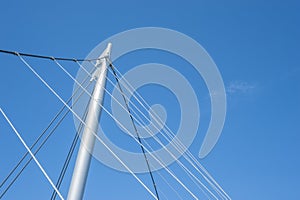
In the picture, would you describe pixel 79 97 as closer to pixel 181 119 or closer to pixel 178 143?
pixel 178 143

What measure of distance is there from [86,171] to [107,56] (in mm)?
4191

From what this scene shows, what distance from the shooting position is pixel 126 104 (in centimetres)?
1063

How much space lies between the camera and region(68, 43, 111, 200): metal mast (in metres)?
7.34

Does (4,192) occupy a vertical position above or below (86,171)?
below

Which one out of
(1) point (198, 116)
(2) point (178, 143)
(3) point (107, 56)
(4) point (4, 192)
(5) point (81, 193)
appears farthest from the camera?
(1) point (198, 116)

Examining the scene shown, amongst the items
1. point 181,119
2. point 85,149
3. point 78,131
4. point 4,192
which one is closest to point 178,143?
point 181,119

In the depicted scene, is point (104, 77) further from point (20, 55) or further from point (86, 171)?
point (86, 171)

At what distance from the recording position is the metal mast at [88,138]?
24.1ft

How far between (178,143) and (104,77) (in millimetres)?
3516

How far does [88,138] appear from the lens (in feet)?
27.2

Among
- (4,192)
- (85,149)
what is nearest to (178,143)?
(85,149)

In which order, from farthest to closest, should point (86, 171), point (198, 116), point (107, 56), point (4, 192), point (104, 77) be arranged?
point (198, 116) < point (107, 56) < point (104, 77) < point (4, 192) < point (86, 171)

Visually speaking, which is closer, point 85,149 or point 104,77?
point 85,149

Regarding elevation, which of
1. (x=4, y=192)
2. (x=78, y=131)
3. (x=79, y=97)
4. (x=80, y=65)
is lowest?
(x=4, y=192)
